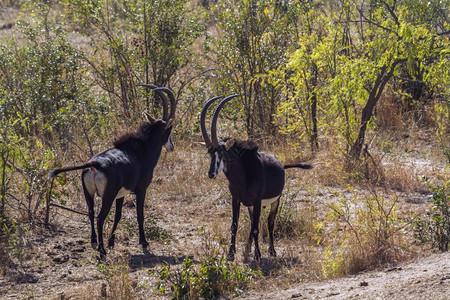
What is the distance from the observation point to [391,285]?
6.45m

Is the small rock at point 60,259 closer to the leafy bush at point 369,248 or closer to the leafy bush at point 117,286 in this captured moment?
the leafy bush at point 117,286

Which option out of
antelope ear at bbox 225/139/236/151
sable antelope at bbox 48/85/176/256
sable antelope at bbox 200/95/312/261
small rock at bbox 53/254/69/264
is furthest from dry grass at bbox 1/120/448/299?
antelope ear at bbox 225/139/236/151

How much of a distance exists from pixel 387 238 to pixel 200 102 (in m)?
6.68

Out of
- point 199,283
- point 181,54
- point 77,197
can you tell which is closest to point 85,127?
point 77,197

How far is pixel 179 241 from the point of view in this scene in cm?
978

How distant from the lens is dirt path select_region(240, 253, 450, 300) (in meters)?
6.15

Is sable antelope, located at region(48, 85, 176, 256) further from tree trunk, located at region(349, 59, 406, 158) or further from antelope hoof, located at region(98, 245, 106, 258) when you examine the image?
tree trunk, located at region(349, 59, 406, 158)

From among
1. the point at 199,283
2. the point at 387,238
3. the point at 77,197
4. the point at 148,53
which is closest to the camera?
the point at 199,283

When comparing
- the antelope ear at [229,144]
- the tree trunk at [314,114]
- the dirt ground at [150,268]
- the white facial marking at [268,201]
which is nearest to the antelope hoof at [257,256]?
the dirt ground at [150,268]

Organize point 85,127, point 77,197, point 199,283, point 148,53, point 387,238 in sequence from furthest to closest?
point 148,53, point 85,127, point 77,197, point 387,238, point 199,283

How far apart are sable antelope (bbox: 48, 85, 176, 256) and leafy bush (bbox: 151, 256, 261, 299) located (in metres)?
1.77

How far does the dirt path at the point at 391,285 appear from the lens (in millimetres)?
6146

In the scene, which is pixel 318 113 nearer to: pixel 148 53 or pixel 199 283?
pixel 148 53

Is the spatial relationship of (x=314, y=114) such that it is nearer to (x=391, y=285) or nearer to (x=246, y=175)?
(x=246, y=175)
